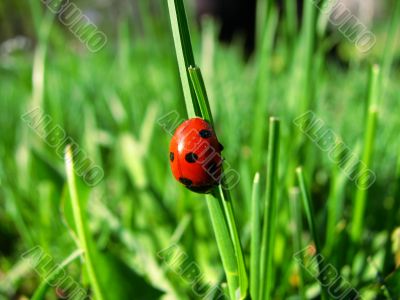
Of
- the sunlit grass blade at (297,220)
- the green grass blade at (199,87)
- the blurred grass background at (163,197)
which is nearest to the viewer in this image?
the green grass blade at (199,87)

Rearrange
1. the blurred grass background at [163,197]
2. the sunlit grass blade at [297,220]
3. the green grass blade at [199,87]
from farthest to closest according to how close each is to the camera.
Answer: the blurred grass background at [163,197] → the sunlit grass blade at [297,220] → the green grass blade at [199,87]

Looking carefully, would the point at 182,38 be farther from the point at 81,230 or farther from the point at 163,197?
the point at 163,197

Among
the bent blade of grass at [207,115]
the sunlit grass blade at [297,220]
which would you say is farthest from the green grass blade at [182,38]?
the sunlit grass blade at [297,220]

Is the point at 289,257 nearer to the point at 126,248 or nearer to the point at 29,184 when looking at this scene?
the point at 126,248

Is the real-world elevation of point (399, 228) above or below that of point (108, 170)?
below

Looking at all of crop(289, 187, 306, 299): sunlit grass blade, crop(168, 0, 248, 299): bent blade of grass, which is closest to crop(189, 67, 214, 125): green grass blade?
crop(168, 0, 248, 299): bent blade of grass

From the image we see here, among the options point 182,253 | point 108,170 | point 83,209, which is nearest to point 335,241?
point 182,253

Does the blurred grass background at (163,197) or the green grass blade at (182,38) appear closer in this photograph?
the green grass blade at (182,38)

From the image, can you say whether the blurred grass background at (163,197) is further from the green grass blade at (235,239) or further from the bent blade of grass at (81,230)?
the green grass blade at (235,239)
